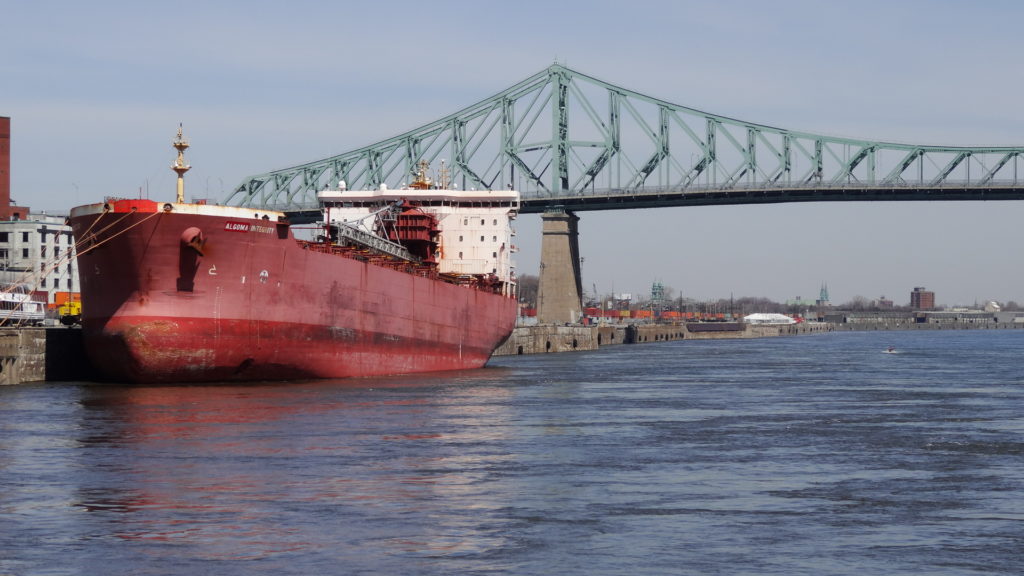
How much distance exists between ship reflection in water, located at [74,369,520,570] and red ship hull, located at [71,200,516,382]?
1.58 meters

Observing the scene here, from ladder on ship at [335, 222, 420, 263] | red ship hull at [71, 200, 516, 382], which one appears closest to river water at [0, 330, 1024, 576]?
red ship hull at [71, 200, 516, 382]

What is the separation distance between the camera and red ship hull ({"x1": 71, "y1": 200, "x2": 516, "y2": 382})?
110 ft

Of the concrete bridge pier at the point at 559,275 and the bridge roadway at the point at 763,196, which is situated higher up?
the bridge roadway at the point at 763,196

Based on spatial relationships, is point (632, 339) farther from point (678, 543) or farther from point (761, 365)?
point (678, 543)

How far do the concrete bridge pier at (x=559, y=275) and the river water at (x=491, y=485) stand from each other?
2931 inches

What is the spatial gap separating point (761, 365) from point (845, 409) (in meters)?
32.3

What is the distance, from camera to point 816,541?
14.8m

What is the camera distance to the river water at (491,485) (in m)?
13.9

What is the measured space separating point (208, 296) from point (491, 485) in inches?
703

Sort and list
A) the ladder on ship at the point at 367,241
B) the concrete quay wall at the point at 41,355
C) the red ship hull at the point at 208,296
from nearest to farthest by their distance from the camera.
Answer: the red ship hull at the point at 208,296 → the concrete quay wall at the point at 41,355 → the ladder on ship at the point at 367,241

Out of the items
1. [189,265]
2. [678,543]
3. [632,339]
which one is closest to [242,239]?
[189,265]

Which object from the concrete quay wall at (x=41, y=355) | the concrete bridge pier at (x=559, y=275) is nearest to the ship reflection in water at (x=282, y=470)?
the concrete quay wall at (x=41, y=355)

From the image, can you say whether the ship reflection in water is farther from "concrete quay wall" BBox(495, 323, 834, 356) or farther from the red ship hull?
"concrete quay wall" BBox(495, 323, 834, 356)

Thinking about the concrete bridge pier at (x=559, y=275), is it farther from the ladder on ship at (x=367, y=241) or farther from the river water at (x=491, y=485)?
the river water at (x=491, y=485)
